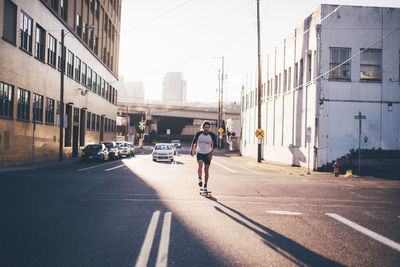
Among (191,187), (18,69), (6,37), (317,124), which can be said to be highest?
(6,37)

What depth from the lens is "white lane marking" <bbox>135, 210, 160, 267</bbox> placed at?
14.1 feet

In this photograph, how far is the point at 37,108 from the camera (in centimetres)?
2452

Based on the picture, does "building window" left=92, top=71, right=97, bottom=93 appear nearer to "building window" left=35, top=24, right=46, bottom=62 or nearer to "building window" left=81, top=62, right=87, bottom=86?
"building window" left=81, top=62, right=87, bottom=86

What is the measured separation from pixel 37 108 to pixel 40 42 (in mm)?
4853

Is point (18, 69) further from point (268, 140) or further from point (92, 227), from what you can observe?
point (268, 140)

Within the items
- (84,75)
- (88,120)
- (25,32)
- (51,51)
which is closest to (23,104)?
(25,32)

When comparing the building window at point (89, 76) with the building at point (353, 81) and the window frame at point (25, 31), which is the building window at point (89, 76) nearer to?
the window frame at point (25, 31)

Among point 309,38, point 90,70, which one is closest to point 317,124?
point 309,38

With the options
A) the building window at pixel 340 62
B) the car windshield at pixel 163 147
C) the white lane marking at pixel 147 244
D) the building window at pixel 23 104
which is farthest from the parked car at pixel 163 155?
the white lane marking at pixel 147 244

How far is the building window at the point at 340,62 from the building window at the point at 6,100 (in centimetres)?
1891

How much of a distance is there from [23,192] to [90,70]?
1270 inches

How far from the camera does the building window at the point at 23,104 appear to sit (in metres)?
21.6

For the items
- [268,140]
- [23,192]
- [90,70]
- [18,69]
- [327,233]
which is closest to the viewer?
[327,233]

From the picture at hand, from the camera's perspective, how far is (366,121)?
2105cm
